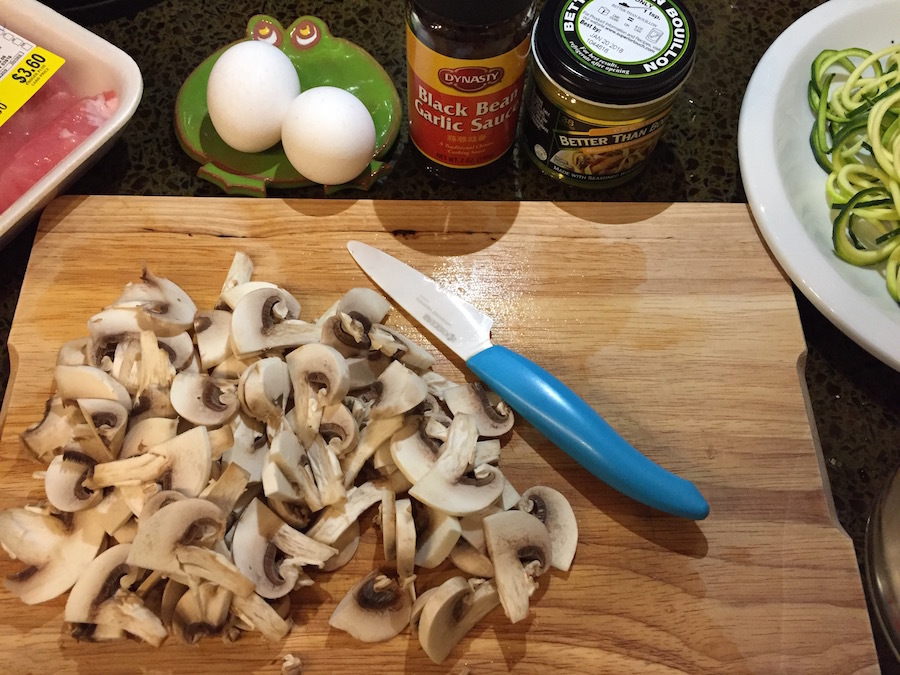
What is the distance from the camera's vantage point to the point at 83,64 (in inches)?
52.2

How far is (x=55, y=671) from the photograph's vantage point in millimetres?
960

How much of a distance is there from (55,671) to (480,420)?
72 cm

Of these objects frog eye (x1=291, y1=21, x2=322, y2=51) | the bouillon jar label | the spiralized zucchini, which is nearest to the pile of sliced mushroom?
the bouillon jar label

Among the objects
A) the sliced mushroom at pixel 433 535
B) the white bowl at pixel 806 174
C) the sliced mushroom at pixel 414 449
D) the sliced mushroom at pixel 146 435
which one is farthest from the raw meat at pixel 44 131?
the white bowl at pixel 806 174

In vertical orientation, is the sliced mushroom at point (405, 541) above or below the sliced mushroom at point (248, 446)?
below

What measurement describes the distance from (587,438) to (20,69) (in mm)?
1268

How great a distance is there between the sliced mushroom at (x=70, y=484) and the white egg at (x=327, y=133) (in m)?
0.62

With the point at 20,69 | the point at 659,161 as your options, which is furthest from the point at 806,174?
the point at 20,69

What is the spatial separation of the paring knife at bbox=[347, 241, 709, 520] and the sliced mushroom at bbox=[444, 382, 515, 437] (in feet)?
0.11

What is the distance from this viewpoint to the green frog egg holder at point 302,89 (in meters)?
1.29

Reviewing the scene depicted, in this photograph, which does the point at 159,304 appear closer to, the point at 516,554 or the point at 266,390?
the point at 266,390

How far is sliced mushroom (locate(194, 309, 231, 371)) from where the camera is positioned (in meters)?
1.10

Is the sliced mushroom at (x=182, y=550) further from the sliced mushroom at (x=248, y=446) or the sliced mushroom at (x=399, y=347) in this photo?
the sliced mushroom at (x=399, y=347)

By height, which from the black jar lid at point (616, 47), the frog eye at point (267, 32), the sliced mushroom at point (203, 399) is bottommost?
the sliced mushroom at point (203, 399)
